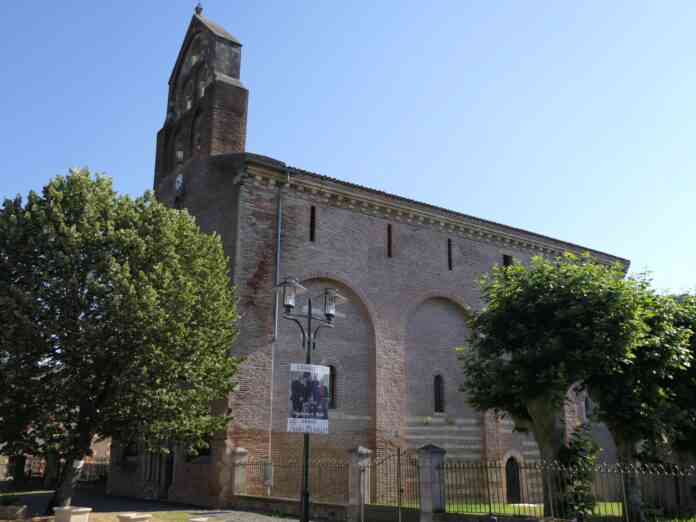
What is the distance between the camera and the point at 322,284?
23.1m

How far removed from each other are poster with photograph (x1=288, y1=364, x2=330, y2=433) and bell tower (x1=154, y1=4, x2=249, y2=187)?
12.3 m

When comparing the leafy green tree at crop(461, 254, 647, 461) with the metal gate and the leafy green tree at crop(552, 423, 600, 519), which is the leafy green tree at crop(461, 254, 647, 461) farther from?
the metal gate

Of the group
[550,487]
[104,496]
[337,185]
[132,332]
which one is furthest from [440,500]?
[104,496]

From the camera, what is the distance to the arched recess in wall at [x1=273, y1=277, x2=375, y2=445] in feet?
71.2

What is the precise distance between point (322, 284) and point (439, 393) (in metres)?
6.29

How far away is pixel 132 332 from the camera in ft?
53.1

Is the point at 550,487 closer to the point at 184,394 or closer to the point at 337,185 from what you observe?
the point at 184,394

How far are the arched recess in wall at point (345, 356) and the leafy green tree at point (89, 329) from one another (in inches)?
169

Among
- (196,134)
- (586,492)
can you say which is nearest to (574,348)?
(586,492)

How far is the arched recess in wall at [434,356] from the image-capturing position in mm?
24438

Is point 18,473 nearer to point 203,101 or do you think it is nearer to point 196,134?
point 196,134

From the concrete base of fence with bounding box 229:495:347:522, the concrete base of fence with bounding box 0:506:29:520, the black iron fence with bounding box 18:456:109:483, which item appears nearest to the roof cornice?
the concrete base of fence with bounding box 229:495:347:522

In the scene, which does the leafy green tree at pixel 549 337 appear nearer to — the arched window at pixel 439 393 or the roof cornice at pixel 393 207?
the arched window at pixel 439 393

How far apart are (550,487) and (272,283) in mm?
10696
